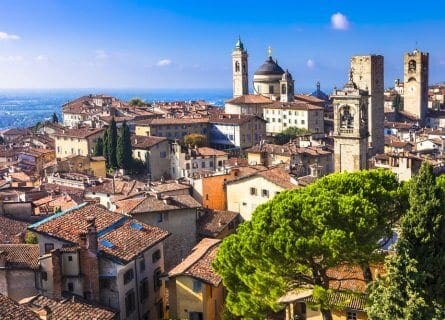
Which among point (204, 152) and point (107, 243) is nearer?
point (107, 243)

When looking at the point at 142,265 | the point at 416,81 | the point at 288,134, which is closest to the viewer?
the point at 142,265

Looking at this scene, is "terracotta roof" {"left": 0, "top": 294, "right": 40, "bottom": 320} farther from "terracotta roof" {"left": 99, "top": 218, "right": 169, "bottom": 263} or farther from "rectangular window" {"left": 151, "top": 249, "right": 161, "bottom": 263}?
"rectangular window" {"left": 151, "top": 249, "right": 161, "bottom": 263}

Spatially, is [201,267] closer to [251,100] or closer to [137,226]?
[137,226]

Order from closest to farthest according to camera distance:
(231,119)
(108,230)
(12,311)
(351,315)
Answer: (12,311), (351,315), (108,230), (231,119)

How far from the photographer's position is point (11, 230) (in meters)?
30.2

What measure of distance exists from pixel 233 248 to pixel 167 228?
11636 mm

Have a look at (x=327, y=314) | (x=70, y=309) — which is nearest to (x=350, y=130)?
(x=327, y=314)

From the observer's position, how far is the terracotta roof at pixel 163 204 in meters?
30.3

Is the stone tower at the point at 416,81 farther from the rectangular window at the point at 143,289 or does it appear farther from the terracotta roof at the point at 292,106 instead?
the rectangular window at the point at 143,289

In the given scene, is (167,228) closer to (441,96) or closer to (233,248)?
(233,248)

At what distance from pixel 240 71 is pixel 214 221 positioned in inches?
3334

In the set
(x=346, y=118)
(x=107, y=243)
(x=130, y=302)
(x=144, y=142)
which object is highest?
(x=346, y=118)

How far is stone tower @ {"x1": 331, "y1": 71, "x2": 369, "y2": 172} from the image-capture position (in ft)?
132

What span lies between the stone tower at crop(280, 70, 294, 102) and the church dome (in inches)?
206
